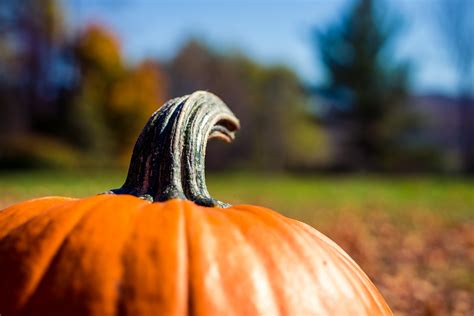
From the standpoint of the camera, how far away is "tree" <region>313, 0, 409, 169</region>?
1203 inches

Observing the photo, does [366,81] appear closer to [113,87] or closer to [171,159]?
[113,87]

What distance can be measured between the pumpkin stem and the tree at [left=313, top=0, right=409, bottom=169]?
2885 cm

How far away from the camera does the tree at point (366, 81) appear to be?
30.5 m

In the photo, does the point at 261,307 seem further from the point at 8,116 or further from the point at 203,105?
the point at 8,116

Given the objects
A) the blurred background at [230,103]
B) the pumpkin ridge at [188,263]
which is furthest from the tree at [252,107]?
the pumpkin ridge at [188,263]

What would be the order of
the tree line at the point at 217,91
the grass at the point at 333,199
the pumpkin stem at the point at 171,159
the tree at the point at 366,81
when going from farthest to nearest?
1. the tree at the point at 366,81
2. the tree line at the point at 217,91
3. the grass at the point at 333,199
4. the pumpkin stem at the point at 171,159

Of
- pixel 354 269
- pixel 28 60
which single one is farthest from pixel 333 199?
pixel 28 60

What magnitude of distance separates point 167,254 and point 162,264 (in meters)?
0.02

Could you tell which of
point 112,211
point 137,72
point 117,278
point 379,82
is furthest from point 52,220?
point 379,82

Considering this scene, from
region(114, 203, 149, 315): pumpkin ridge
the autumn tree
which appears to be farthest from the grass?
the autumn tree

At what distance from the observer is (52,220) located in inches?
52.6

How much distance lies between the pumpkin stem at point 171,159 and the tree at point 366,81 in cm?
2885

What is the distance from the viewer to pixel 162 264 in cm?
120

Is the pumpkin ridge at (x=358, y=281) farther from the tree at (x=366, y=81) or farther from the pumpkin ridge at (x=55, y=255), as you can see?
the tree at (x=366, y=81)
